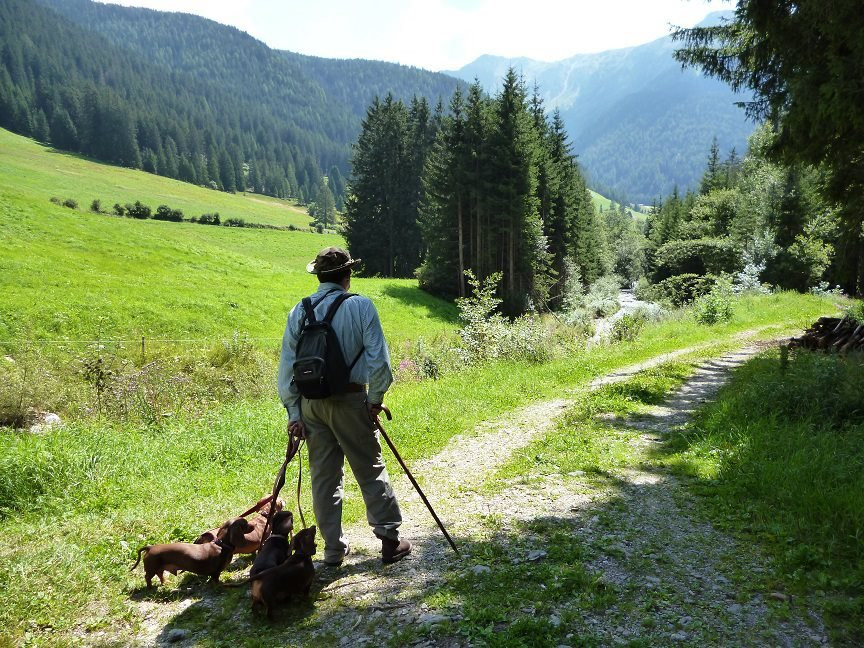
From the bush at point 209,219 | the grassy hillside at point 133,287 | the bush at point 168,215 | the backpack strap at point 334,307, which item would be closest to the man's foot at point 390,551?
the backpack strap at point 334,307

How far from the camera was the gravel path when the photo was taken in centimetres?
345

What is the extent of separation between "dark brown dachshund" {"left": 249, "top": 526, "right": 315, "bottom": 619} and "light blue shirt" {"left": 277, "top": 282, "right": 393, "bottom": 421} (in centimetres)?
101

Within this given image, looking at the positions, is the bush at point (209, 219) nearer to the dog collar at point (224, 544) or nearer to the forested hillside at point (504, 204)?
the forested hillside at point (504, 204)

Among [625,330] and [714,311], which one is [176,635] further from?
[714,311]

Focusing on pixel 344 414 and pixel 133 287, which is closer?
pixel 344 414

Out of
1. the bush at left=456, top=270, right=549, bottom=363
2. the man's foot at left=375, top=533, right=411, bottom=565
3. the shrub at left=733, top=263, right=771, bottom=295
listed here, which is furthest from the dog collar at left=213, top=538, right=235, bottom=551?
the shrub at left=733, top=263, right=771, bottom=295

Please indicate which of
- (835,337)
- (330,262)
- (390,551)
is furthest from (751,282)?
(330,262)

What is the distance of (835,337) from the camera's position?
1180cm

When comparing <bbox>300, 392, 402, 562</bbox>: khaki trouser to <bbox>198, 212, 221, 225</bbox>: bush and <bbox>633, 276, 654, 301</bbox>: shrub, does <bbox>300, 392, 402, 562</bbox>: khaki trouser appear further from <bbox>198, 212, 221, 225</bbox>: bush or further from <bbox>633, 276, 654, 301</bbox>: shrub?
<bbox>198, 212, 221, 225</bbox>: bush

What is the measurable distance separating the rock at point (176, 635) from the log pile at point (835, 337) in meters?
12.4

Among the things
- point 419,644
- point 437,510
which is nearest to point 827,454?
point 437,510

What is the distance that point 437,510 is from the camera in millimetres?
5832

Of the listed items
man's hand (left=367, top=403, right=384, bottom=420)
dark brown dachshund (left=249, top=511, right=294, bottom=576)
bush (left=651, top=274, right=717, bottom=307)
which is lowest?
bush (left=651, top=274, right=717, bottom=307)

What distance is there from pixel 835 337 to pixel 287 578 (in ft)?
43.0
